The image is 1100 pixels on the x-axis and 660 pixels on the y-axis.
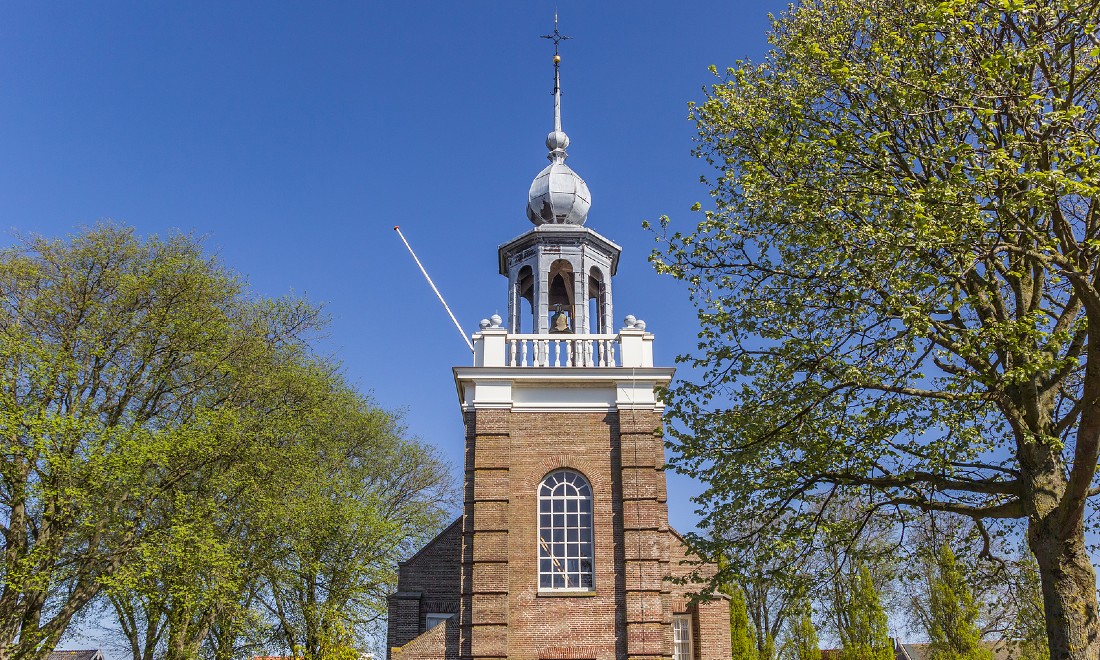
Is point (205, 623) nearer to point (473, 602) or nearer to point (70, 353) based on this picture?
point (70, 353)

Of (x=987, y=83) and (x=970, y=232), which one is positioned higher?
(x=987, y=83)

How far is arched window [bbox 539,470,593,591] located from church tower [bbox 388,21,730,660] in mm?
24

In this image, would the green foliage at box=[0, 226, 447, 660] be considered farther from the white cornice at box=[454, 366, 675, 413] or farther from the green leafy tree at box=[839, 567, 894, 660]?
the green leafy tree at box=[839, 567, 894, 660]

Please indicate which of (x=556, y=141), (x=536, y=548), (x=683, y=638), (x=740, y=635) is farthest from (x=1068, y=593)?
(x=740, y=635)

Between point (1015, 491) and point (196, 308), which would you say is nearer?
point (1015, 491)

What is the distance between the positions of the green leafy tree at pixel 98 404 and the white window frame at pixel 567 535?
27.7 feet

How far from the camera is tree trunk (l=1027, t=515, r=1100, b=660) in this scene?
11367 millimetres

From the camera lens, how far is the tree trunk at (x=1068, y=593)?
448 inches

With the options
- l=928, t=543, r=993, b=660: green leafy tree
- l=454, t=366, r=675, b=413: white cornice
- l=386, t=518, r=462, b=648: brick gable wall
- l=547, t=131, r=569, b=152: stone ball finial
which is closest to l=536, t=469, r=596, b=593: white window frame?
l=454, t=366, r=675, b=413: white cornice

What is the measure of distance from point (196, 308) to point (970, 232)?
60.0 ft

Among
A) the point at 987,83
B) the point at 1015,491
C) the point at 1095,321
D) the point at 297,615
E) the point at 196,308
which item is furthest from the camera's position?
the point at 297,615

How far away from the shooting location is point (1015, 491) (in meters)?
12.8

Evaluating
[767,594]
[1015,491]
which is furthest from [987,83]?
[767,594]

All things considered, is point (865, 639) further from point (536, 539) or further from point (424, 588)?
point (536, 539)
